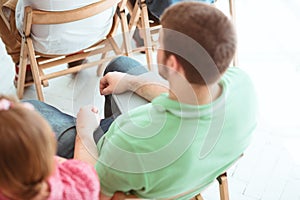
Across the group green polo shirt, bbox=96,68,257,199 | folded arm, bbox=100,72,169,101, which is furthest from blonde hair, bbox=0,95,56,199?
folded arm, bbox=100,72,169,101

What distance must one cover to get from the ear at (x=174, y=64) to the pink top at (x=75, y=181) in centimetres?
30

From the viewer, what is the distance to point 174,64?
3.45 feet

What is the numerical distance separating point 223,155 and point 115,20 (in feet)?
3.83

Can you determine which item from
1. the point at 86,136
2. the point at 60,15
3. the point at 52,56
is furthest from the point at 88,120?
the point at 52,56

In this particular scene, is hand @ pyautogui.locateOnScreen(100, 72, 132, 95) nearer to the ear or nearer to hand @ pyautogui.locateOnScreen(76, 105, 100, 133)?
hand @ pyautogui.locateOnScreen(76, 105, 100, 133)

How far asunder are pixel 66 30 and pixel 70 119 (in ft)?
1.72

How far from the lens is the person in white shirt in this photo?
70.8 inches

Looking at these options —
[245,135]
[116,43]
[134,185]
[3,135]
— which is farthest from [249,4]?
[3,135]

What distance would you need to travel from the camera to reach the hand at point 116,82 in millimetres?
1509

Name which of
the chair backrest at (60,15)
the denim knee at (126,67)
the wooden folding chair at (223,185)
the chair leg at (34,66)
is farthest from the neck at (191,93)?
the chair leg at (34,66)

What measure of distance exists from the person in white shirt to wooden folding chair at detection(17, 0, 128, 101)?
4cm

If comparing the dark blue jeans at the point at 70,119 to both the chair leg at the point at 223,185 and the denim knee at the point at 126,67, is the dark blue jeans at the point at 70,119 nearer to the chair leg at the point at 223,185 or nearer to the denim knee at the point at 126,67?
the denim knee at the point at 126,67

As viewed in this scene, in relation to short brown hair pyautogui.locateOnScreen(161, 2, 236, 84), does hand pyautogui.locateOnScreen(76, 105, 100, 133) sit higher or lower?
lower

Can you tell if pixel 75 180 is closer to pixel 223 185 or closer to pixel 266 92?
pixel 223 185
